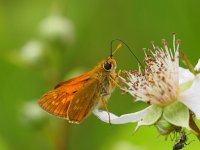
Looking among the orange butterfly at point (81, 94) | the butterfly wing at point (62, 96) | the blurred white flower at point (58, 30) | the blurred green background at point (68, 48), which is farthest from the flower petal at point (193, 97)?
the blurred white flower at point (58, 30)

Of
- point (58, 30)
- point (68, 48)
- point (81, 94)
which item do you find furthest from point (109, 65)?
point (68, 48)

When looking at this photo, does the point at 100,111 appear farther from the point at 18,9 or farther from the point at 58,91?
the point at 18,9

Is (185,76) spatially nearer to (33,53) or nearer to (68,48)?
(33,53)

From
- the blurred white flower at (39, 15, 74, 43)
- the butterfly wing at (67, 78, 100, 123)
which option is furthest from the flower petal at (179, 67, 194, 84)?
the blurred white flower at (39, 15, 74, 43)

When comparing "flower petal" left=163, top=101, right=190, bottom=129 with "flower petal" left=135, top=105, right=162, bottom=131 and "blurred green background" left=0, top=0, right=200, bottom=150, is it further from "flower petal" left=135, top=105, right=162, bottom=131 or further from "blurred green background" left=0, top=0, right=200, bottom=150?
"blurred green background" left=0, top=0, right=200, bottom=150

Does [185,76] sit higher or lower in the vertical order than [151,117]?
higher

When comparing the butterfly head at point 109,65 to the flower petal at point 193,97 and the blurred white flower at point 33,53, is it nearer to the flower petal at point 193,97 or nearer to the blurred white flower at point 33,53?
the flower petal at point 193,97
